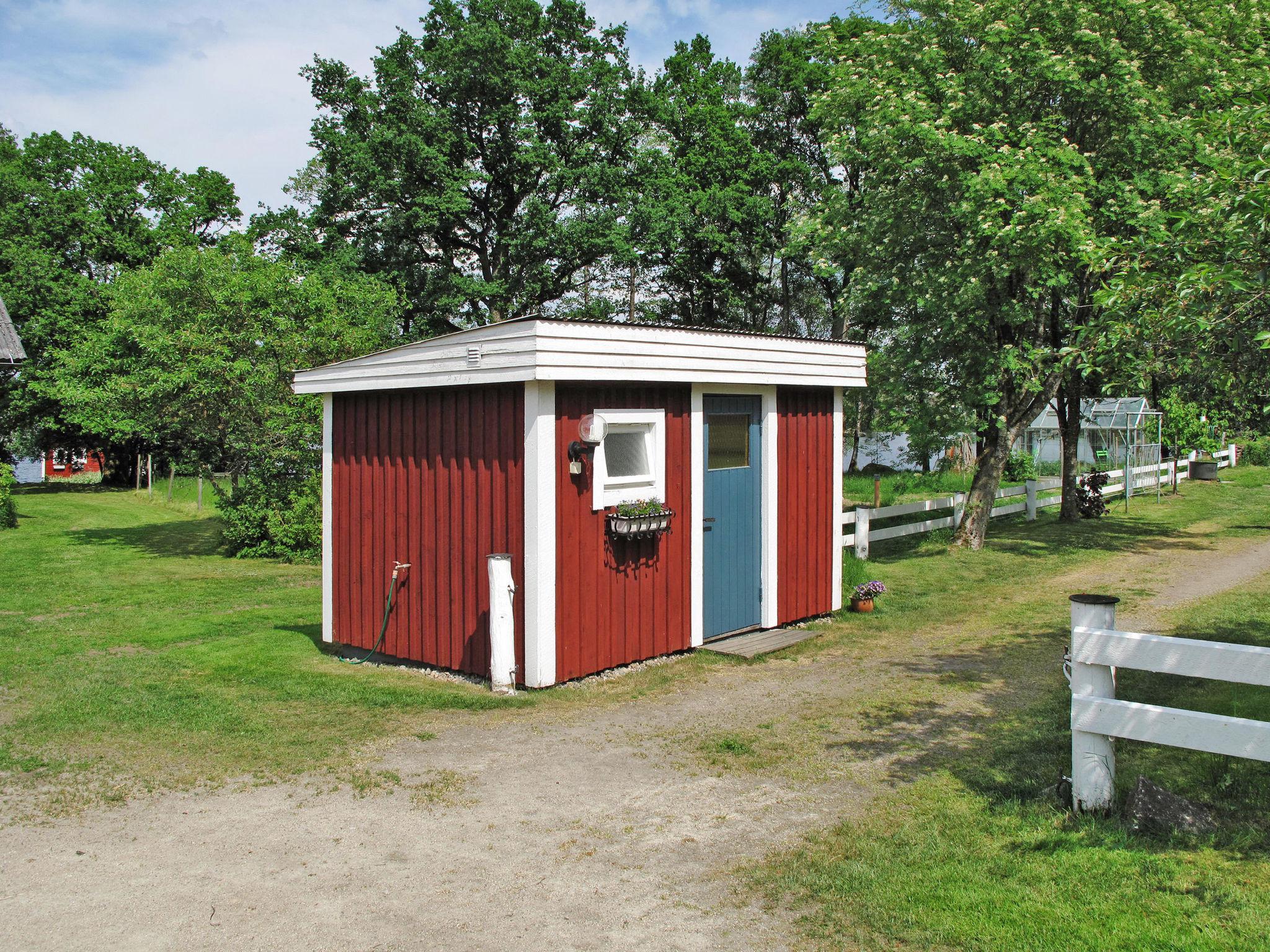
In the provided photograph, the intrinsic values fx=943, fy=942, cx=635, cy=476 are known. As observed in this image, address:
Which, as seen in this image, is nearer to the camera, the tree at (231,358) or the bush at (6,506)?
the tree at (231,358)

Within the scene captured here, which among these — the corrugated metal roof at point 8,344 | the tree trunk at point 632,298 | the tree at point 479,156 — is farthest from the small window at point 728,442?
the tree trunk at point 632,298

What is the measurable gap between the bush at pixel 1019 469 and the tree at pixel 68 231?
23.9 meters

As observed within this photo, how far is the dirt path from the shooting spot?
3.76 m

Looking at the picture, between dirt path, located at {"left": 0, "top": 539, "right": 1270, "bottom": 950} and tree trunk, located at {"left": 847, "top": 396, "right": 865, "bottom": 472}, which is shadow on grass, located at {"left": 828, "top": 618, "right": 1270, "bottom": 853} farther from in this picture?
tree trunk, located at {"left": 847, "top": 396, "right": 865, "bottom": 472}

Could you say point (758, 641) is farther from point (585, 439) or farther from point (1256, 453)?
point (1256, 453)

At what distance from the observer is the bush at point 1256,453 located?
31.7m

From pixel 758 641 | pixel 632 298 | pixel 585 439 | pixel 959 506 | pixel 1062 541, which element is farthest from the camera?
pixel 632 298

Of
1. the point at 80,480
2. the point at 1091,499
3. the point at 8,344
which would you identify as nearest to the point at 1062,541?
the point at 1091,499

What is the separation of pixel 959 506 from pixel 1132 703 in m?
13.9

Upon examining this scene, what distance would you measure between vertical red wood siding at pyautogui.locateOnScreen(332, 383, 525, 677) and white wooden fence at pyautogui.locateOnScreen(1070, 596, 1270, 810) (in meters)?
4.14

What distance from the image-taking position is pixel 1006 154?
12852 millimetres

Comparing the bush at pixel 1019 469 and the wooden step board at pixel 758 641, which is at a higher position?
the bush at pixel 1019 469

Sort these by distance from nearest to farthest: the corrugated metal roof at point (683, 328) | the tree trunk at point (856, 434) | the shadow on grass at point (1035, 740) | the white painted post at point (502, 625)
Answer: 1. the shadow on grass at point (1035, 740)
2. the corrugated metal roof at point (683, 328)
3. the white painted post at point (502, 625)
4. the tree trunk at point (856, 434)

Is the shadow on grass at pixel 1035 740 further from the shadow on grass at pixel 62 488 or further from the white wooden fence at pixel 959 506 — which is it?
the shadow on grass at pixel 62 488
